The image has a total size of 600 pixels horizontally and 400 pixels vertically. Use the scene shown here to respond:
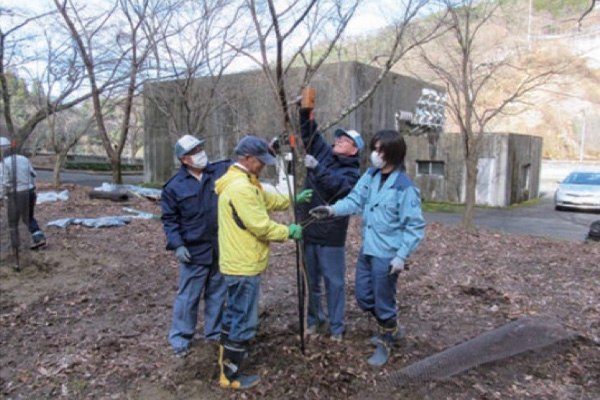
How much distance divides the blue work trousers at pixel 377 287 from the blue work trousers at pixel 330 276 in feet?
0.58

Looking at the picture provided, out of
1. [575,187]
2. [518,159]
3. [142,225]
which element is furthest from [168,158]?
[575,187]

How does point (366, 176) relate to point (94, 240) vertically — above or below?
above

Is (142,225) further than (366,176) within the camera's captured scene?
Yes

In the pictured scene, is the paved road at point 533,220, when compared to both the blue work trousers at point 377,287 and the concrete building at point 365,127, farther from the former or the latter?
the blue work trousers at point 377,287

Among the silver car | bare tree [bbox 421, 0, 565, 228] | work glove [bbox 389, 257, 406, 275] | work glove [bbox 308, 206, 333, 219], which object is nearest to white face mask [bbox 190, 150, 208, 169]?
work glove [bbox 308, 206, 333, 219]

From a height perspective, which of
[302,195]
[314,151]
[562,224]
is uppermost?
[314,151]

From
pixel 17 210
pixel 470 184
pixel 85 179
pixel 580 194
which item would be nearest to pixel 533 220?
pixel 580 194

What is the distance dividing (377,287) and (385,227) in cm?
41

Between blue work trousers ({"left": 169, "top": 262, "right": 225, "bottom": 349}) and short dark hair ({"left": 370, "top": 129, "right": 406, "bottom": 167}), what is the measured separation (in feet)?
4.72

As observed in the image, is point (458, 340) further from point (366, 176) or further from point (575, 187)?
point (575, 187)

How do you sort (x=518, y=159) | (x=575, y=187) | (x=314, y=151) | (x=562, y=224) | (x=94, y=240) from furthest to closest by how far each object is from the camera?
(x=518, y=159), (x=575, y=187), (x=562, y=224), (x=94, y=240), (x=314, y=151)

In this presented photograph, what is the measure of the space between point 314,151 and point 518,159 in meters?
16.9

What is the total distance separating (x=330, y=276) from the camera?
340cm

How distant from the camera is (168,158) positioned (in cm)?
2134
